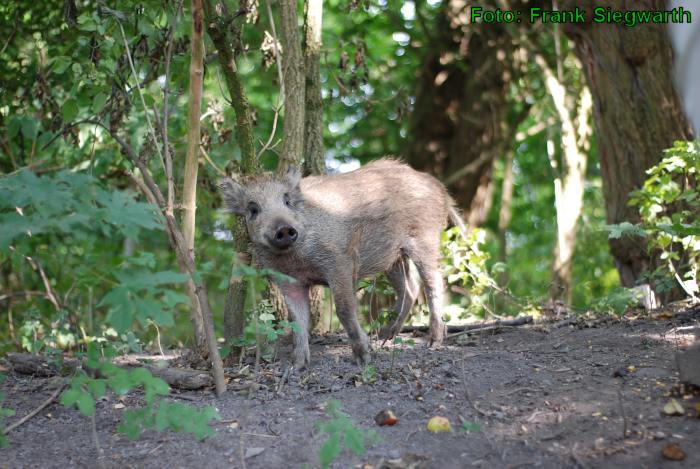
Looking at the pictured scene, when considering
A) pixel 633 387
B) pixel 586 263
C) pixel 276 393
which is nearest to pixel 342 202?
pixel 276 393

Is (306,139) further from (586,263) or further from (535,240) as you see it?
(535,240)

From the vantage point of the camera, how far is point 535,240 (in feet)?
55.9

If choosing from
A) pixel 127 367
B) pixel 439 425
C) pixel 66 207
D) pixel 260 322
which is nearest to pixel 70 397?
pixel 66 207

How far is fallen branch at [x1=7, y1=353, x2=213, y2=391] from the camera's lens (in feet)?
16.1

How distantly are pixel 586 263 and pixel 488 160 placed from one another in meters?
3.47

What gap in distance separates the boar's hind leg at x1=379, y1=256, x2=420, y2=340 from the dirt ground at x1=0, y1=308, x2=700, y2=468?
3.32 feet

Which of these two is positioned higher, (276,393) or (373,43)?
(373,43)

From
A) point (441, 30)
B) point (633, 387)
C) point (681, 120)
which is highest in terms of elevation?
point (441, 30)

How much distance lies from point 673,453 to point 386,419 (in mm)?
1469

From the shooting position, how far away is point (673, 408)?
3.95m

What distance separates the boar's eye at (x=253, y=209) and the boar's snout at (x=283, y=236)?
0.36 m

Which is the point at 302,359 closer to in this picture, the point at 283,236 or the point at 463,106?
the point at 283,236

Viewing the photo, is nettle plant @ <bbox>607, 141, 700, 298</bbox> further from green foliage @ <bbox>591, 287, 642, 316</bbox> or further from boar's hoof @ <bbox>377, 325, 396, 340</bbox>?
boar's hoof @ <bbox>377, 325, 396, 340</bbox>

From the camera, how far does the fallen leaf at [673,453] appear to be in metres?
3.49
